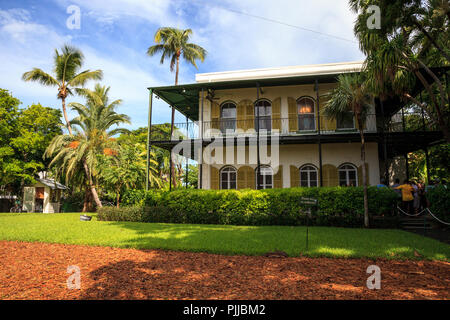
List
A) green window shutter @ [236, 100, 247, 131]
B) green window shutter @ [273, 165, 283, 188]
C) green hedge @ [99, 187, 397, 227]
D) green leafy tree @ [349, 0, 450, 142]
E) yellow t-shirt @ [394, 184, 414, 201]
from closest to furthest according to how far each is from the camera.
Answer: green leafy tree @ [349, 0, 450, 142]
green hedge @ [99, 187, 397, 227]
yellow t-shirt @ [394, 184, 414, 201]
green window shutter @ [273, 165, 283, 188]
green window shutter @ [236, 100, 247, 131]

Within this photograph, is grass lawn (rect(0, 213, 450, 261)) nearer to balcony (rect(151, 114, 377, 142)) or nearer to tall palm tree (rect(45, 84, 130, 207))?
balcony (rect(151, 114, 377, 142))

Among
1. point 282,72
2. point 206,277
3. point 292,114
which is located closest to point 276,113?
point 292,114

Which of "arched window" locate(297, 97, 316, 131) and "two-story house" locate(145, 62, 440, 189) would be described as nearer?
"two-story house" locate(145, 62, 440, 189)

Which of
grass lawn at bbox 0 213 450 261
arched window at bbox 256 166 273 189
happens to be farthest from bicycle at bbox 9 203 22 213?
arched window at bbox 256 166 273 189

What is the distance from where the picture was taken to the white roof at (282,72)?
49.1 feet

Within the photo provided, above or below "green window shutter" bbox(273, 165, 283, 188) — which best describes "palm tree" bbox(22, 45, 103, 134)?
above

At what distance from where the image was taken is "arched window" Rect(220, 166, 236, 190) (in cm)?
1527

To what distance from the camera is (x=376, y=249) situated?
6258 mm

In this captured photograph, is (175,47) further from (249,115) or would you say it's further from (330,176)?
(330,176)

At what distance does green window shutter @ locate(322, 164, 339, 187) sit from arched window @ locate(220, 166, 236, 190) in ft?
15.9

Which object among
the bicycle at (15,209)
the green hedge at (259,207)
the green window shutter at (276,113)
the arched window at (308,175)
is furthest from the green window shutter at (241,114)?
the bicycle at (15,209)
